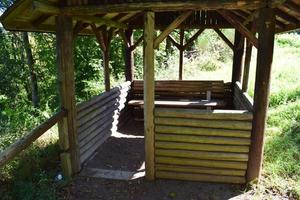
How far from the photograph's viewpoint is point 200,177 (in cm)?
496

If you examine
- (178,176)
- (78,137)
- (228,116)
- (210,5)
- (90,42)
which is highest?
(210,5)

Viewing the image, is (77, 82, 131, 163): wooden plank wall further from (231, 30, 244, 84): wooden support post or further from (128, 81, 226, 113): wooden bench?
(231, 30, 244, 84): wooden support post

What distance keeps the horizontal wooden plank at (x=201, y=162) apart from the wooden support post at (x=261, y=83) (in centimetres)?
20

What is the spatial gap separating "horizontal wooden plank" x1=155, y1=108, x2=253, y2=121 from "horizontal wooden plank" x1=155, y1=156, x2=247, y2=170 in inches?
29.8

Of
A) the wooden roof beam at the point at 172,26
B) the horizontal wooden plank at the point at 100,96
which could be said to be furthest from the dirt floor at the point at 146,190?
the wooden roof beam at the point at 172,26

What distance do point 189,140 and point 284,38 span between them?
69.2ft

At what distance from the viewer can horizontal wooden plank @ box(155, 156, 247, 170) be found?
15.7 feet

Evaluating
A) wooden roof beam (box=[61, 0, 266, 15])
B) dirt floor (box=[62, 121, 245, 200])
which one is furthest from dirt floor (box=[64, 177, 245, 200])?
wooden roof beam (box=[61, 0, 266, 15])

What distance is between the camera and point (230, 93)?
819cm

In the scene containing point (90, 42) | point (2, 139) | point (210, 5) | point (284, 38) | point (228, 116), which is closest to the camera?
point (210, 5)

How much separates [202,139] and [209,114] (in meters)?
0.43

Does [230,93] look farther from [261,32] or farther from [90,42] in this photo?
[90,42]

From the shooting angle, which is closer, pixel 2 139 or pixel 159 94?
pixel 2 139

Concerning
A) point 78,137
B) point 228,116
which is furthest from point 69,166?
point 228,116
